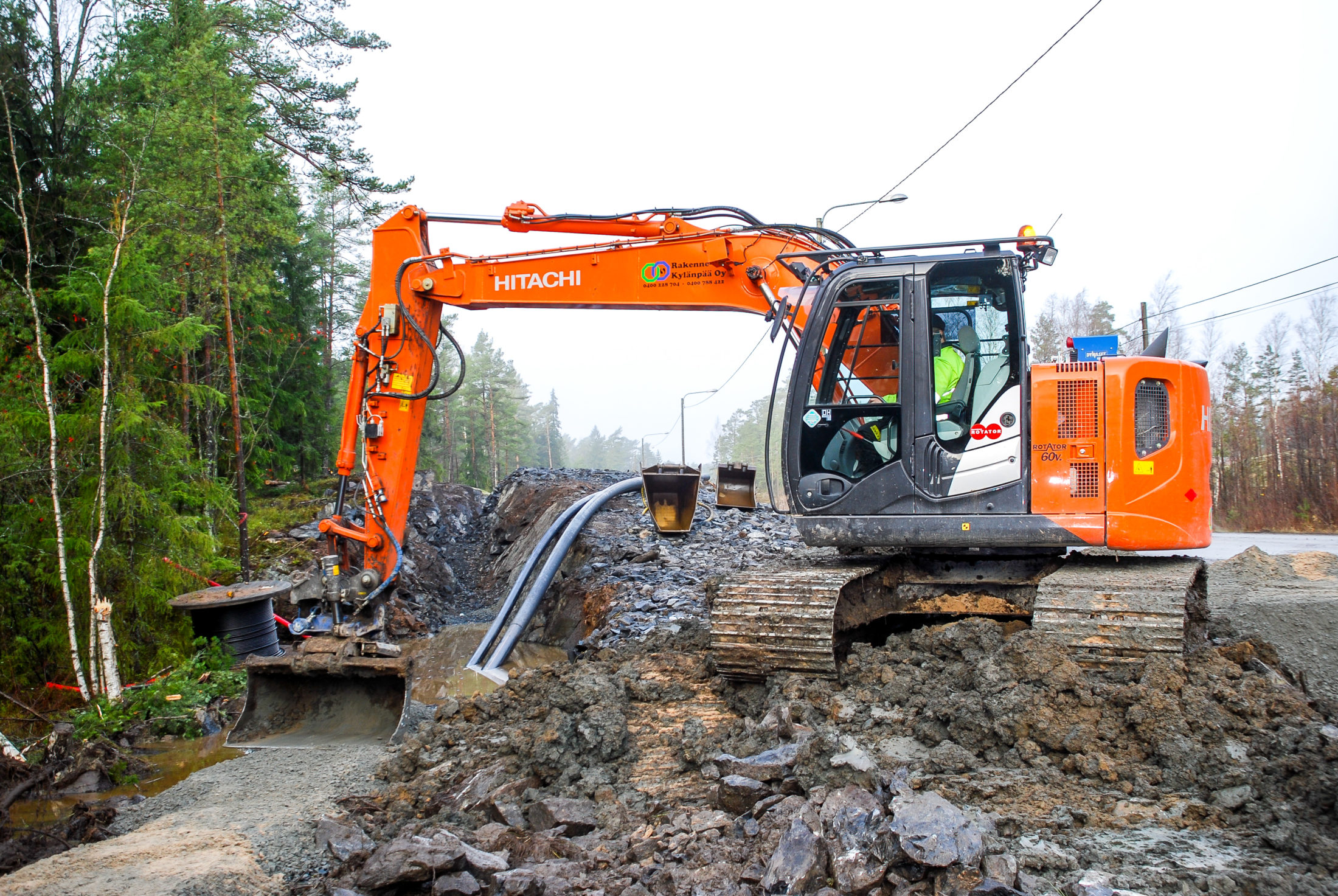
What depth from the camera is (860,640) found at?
5.73m

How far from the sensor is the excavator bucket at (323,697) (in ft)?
18.4

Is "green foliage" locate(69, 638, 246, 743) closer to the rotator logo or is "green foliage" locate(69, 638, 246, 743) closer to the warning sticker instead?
the warning sticker

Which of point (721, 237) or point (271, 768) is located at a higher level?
point (721, 237)

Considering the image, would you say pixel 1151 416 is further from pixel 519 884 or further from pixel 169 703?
pixel 169 703

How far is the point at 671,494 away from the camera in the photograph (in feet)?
30.1

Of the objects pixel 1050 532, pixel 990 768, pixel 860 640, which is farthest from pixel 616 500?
pixel 990 768

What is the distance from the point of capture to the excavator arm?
20.7 feet

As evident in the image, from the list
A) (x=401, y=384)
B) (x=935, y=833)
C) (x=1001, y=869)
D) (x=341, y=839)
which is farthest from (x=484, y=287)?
(x=1001, y=869)

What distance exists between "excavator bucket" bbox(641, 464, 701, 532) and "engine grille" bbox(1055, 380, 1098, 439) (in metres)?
4.41

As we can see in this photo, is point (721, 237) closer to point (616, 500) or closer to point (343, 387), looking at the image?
point (616, 500)

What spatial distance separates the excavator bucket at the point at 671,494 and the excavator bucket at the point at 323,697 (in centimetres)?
384

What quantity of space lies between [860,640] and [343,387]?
36.9 meters

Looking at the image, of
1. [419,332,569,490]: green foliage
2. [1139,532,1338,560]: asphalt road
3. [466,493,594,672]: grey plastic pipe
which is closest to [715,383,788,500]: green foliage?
[419,332,569,490]: green foliage

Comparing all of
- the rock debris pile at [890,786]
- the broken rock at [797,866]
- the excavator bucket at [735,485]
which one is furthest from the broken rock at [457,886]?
the excavator bucket at [735,485]
